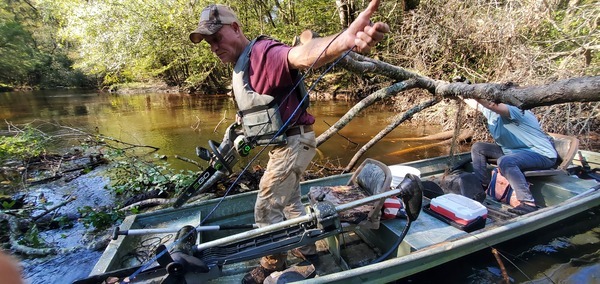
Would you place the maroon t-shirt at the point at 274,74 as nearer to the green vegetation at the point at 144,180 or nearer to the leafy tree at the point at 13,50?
the green vegetation at the point at 144,180

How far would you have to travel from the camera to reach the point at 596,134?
25.1 ft

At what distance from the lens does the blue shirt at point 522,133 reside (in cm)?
388

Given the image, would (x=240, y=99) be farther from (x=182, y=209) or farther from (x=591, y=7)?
(x=591, y=7)

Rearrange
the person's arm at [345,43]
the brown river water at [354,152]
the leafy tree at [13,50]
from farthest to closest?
the leafy tree at [13,50], the brown river water at [354,152], the person's arm at [345,43]

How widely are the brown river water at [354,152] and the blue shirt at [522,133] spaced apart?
114cm

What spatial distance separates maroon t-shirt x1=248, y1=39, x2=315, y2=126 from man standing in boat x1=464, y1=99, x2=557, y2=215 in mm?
2539

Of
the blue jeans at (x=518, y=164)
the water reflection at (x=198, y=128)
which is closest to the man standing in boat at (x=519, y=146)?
the blue jeans at (x=518, y=164)

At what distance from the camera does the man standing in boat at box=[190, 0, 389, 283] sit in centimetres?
208

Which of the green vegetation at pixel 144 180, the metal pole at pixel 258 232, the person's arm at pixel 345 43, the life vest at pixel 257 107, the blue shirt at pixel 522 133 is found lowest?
the green vegetation at pixel 144 180

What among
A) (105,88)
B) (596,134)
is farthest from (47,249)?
(105,88)

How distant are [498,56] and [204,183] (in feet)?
27.3

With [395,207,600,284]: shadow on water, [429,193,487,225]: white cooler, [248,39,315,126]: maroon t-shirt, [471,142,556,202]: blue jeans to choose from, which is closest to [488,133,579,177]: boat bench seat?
[471,142,556,202]: blue jeans

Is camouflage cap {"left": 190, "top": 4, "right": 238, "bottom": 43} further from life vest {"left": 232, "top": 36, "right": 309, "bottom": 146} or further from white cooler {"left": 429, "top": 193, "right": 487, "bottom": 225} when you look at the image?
white cooler {"left": 429, "top": 193, "right": 487, "bottom": 225}

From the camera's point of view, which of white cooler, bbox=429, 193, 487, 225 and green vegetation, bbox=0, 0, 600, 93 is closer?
white cooler, bbox=429, 193, 487, 225
